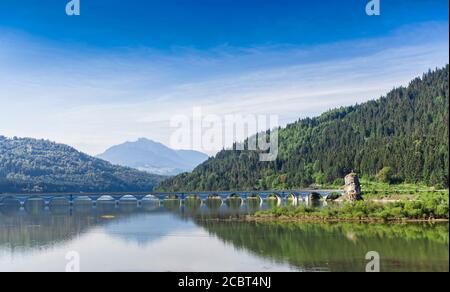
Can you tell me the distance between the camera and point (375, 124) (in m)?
125

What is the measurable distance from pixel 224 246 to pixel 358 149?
69506mm

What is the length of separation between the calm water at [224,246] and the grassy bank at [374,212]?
4069mm

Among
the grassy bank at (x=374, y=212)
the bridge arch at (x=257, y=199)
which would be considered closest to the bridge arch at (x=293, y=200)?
the bridge arch at (x=257, y=199)

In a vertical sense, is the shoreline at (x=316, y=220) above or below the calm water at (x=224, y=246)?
above

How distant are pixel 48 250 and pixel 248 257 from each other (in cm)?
1408

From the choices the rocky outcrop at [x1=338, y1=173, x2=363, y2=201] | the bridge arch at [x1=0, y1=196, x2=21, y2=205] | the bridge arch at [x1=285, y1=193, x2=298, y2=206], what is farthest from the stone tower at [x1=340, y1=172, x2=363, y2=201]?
the bridge arch at [x1=0, y1=196, x2=21, y2=205]

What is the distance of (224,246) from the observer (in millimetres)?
39562

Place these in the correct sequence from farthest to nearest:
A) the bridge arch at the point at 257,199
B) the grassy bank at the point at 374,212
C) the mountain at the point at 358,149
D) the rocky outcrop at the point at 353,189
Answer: the bridge arch at the point at 257,199 → the mountain at the point at 358,149 → the rocky outcrop at the point at 353,189 → the grassy bank at the point at 374,212

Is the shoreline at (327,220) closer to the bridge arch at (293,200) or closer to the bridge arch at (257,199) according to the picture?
the bridge arch at (293,200)

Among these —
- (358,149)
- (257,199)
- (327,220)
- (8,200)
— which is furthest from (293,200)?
(8,200)

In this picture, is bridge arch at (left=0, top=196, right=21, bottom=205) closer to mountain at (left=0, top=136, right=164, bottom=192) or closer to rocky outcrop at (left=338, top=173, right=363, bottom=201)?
mountain at (left=0, top=136, right=164, bottom=192)

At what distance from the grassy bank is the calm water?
407cm

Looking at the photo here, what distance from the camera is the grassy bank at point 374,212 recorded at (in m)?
50.2
